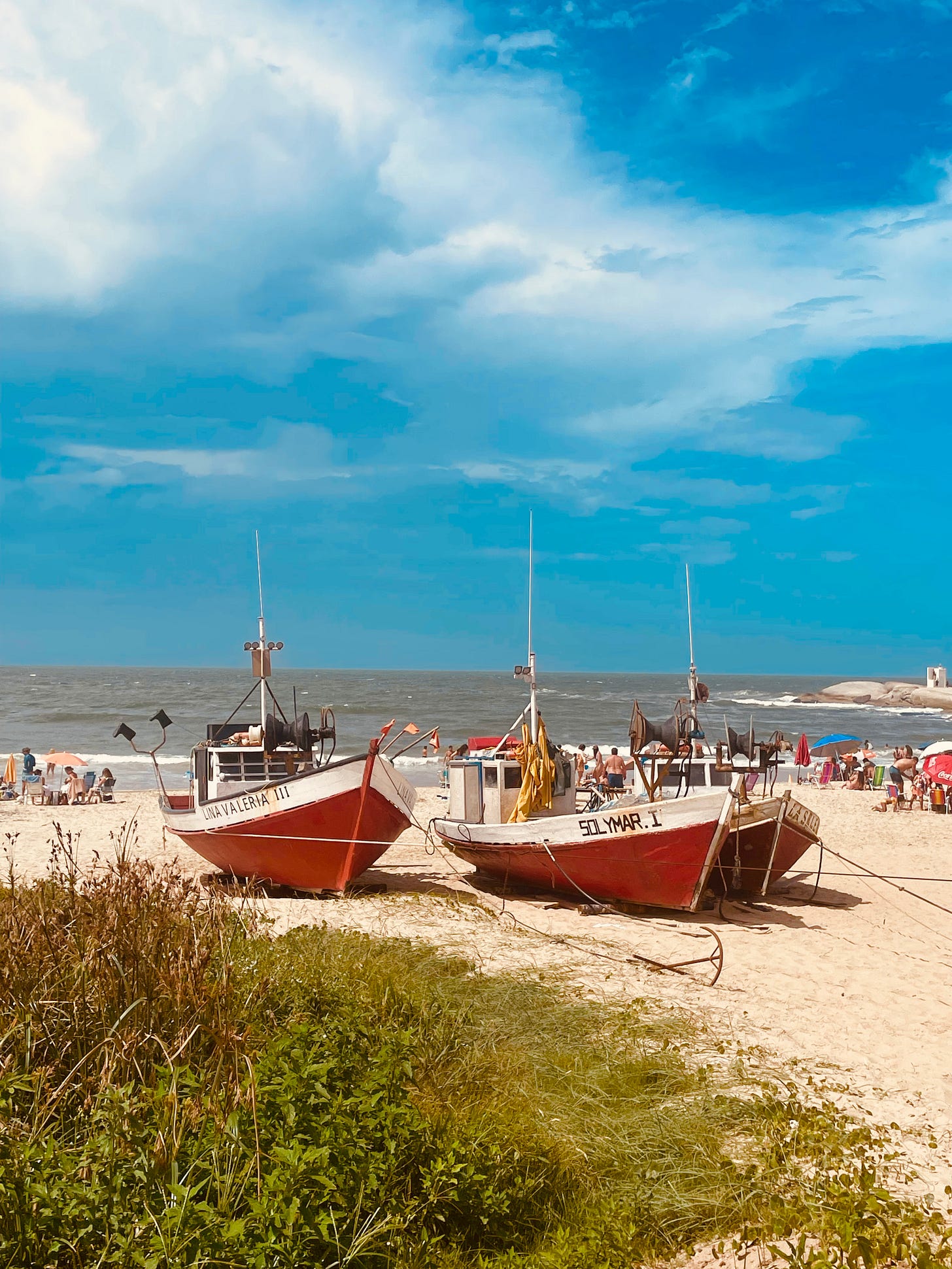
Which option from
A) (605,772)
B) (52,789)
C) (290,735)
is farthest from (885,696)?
(290,735)

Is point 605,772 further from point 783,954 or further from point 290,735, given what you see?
point 783,954

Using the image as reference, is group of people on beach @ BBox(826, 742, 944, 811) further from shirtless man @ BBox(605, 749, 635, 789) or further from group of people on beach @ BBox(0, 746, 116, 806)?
group of people on beach @ BBox(0, 746, 116, 806)

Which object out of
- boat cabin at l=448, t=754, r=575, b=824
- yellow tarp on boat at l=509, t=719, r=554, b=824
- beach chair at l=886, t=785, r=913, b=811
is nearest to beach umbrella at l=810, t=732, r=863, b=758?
beach chair at l=886, t=785, r=913, b=811

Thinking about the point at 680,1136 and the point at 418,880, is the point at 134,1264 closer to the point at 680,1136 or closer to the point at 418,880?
the point at 680,1136

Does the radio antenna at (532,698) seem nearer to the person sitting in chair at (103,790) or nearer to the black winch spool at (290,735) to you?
the black winch spool at (290,735)

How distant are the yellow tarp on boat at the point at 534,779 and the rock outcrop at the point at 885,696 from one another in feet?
264

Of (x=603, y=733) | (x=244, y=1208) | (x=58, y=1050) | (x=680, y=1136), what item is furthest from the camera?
(x=603, y=733)

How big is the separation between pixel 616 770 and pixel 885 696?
258 ft

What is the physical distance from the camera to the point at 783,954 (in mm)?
11023

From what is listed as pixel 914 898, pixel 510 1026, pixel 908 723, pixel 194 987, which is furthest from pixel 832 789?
pixel 908 723

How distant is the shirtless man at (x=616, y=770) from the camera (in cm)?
2578

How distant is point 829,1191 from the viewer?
4.73 meters

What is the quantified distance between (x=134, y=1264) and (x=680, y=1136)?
3163 mm

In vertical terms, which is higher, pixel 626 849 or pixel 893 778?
pixel 626 849
